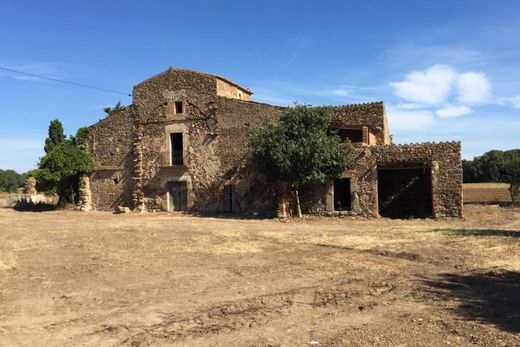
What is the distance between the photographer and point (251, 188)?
993 inches

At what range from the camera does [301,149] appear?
68.8ft

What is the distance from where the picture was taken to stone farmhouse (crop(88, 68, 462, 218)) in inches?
855

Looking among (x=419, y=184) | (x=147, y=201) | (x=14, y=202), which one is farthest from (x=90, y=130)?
(x=419, y=184)

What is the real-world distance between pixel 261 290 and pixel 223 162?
1812 cm

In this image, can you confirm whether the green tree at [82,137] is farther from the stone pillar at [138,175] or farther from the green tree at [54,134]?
the green tree at [54,134]

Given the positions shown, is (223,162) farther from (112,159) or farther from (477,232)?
(477,232)

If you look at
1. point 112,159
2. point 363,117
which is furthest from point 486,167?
point 112,159

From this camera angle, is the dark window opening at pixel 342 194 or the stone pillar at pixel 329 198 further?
the dark window opening at pixel 342 194

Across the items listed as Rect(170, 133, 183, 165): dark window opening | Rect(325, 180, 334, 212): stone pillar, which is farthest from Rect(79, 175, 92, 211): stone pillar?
Rect(325, 180, 334, 212): stone pillar

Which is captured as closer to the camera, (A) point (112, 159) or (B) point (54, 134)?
(A) point (112, 159)

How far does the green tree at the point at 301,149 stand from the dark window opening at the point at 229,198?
13.0 feet

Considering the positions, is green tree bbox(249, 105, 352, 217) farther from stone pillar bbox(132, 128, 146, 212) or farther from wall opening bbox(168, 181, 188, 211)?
stone pillar bbox(132, 128, 146, 212)

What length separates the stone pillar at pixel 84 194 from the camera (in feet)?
94.5

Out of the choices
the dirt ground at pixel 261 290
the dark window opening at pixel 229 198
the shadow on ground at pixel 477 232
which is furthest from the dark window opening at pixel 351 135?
the dirt ground at pixel 261 290
